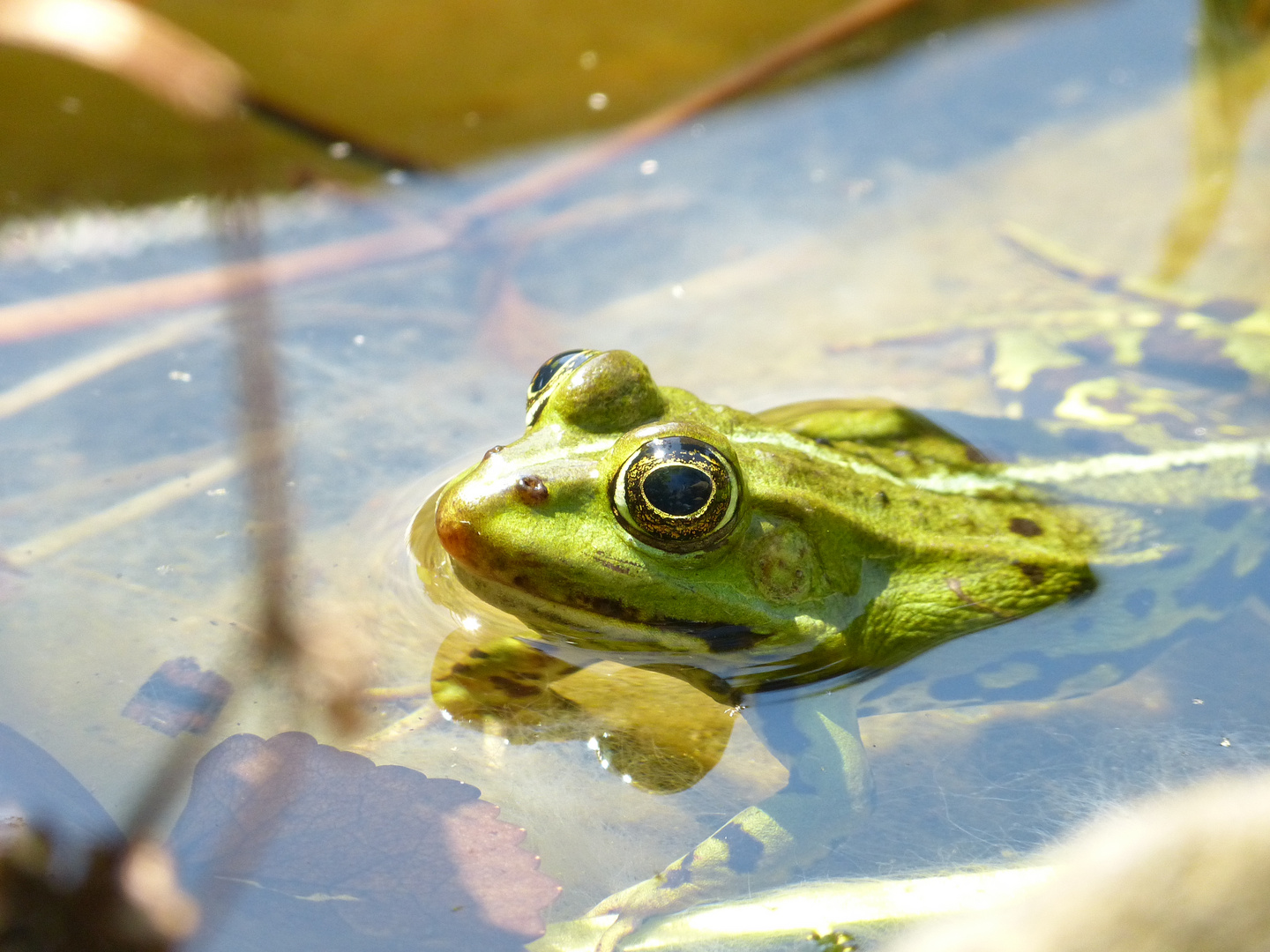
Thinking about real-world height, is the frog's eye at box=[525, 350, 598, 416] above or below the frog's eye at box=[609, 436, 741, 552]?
above

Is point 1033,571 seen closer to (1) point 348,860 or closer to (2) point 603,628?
(2) point 603,628

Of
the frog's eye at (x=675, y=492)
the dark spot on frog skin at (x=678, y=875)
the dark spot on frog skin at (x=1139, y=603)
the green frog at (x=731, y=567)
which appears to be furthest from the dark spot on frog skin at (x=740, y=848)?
the dark spot on frog skin at (x=1139, y=603)

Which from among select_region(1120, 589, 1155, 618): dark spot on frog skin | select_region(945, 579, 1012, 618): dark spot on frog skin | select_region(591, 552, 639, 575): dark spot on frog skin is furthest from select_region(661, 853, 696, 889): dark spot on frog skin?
select_region(1120, 589, 1155, 618): dark spot on frog skin

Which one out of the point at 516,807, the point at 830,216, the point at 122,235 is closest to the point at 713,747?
the point at 516,807

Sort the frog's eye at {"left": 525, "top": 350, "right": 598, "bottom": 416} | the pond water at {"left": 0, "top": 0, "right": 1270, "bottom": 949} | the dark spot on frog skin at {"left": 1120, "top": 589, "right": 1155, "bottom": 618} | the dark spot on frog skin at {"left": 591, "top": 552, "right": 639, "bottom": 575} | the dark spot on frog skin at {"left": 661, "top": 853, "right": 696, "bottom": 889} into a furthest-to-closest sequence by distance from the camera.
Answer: the dark spot on frog skin at {"left": 1120, "top": 589, "right": 1155, "bottom": 618}, the frog's eye at {"left": 525, "top": 350, "right": 598, "bottom": 416}, the dark spot on frog skin at {"left": 591, "top": 552, "right": 639, "bottom": 575}, the pond water at {"left": 0, "top": 0, "right": 1270, "bottom": 949}, the dark spot on frog skin at {"left": 661, "top": 853, "right": 696, "bottom": 889}

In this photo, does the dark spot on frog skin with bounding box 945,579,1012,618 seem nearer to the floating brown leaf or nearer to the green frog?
the green frog

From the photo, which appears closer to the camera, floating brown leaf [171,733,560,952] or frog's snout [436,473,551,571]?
floating brown leaf [171,733,560,952]

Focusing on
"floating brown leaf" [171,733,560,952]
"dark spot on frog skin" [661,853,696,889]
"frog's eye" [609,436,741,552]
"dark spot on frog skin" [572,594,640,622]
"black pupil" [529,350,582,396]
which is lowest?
"dark spot on frog skin" [661,853,696,889]
